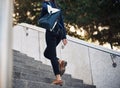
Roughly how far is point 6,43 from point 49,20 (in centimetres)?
426

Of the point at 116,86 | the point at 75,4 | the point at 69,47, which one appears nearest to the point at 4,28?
the point at 116,86

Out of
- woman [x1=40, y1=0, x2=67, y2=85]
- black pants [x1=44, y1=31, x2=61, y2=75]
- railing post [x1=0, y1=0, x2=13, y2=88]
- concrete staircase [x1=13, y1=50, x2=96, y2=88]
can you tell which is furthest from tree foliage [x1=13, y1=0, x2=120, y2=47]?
railing post [x1=0, y1=0, x2=13, y2=88]

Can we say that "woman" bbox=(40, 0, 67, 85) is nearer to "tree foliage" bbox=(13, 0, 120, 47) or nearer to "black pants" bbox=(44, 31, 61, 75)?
"black pants" bbox=(44, 31, 61, 75)

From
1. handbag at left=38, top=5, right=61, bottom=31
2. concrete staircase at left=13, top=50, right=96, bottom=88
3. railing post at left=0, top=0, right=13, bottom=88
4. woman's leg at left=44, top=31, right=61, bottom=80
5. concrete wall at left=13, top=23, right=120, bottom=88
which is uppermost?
railing post at left=0, top=0, right=13, bottom=88

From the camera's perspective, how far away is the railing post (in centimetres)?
61

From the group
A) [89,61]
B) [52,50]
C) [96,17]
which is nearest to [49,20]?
[52,50]

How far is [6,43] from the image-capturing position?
628 millimetres

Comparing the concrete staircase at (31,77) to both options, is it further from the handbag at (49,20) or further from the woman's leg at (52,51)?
the handbag at (49,20)

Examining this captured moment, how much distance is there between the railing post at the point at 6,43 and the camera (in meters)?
0.61

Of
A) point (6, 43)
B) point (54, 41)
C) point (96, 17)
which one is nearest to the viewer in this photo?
point (6, 43)

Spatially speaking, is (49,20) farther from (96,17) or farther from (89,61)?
(96,17)

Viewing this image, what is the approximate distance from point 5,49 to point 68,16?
11.3 m

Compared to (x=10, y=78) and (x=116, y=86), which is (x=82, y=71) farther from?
(x=10, y=78)

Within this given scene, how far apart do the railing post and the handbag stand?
4.16 metres
